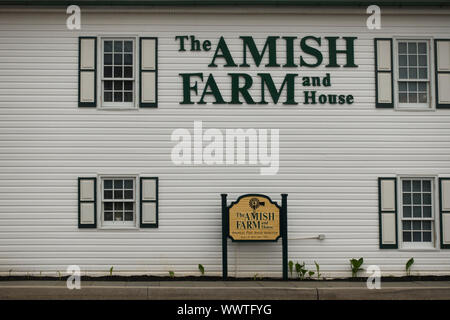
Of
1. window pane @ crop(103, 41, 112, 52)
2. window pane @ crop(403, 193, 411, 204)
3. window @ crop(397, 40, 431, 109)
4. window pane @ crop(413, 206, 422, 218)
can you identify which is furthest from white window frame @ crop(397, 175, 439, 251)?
window pane @ crop(103, 41, 112, 52)

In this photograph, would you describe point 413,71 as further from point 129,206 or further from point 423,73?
point 129,206

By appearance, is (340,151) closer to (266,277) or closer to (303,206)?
(303,206)

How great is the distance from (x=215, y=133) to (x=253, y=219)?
2.19m

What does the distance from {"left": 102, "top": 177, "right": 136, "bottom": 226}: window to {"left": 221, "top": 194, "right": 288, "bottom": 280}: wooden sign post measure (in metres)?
2.21

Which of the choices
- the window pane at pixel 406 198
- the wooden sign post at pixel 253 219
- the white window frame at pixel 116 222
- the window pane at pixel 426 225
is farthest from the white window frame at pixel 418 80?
the white window frame at pixel 116 222

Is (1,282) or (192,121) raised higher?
(192,121)

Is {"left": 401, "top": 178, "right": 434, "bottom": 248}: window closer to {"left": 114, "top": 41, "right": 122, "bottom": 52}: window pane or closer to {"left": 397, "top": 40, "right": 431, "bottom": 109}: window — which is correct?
{"left": 397, "top": 40, "right": 431, "bottom": 109}: window

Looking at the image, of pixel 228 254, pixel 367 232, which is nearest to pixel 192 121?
pixel 228 254

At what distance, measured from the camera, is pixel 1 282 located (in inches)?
527


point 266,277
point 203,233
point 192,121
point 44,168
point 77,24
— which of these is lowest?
point 266,277

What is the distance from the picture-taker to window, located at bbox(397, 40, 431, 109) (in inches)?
579

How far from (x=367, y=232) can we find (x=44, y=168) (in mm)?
7486

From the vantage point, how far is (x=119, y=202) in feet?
47.1

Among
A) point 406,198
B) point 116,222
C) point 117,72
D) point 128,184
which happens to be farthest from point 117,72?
point 406,198
